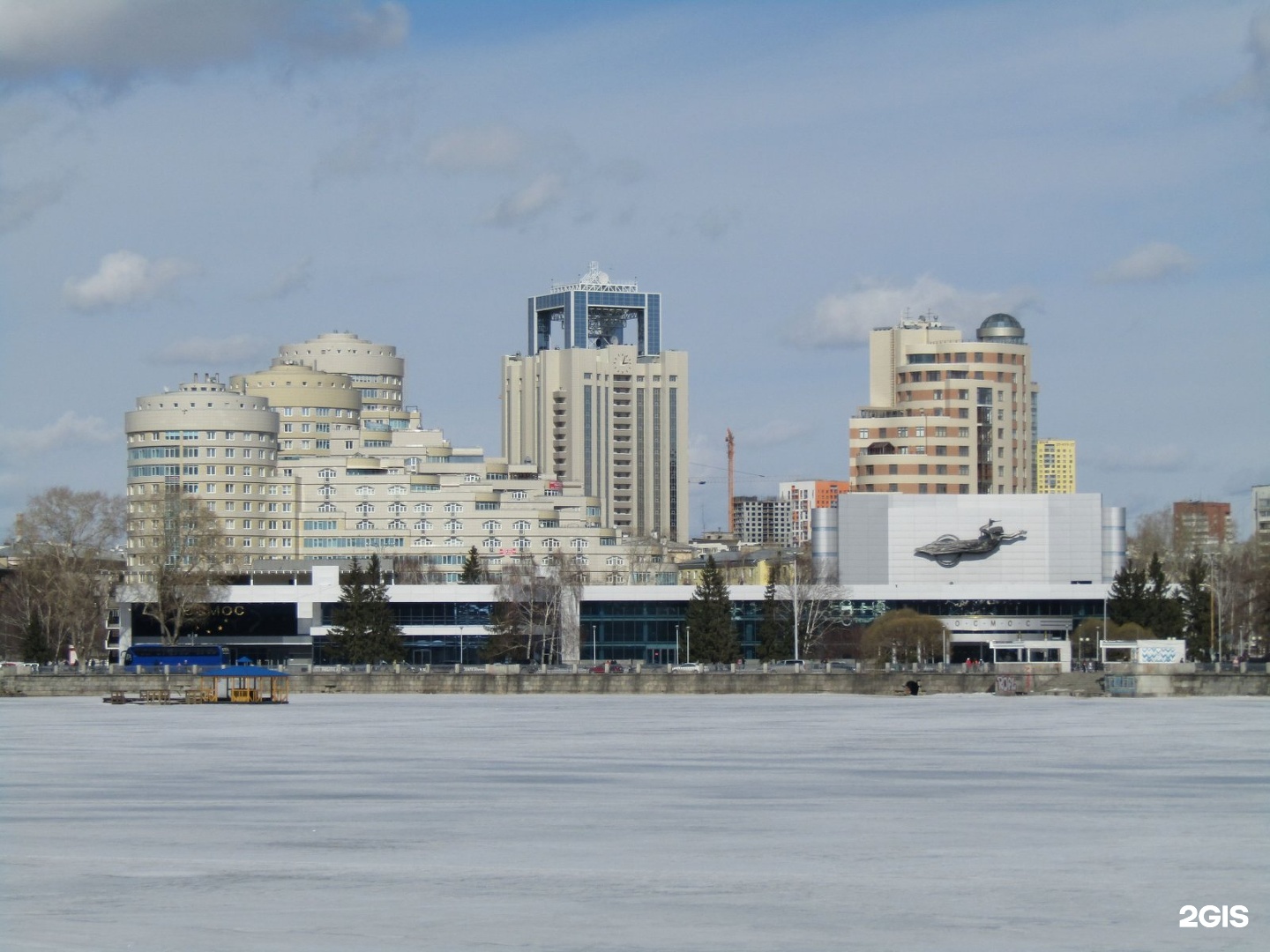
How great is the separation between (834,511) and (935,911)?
14157 cm

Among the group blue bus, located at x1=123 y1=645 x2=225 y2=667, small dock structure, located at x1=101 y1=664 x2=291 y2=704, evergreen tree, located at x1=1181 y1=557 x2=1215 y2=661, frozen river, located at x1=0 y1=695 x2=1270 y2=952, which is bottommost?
small dock structure, located at x1=101 y1=664 x2=291 y2=704

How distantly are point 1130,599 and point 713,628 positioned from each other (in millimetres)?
32841

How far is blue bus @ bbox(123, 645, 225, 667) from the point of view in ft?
477

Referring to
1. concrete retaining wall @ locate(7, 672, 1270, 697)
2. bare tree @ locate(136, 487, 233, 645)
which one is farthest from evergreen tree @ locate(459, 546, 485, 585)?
concrete retaining wall @ locate(7, 672, 1270, 697)

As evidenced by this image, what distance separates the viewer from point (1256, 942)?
90.3 ft

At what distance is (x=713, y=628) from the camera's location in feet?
490

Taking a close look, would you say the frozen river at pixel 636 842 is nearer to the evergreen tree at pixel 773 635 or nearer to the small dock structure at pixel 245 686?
the small dock structure at pixel 245 686

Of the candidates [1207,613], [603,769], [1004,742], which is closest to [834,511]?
Answer: [1207,613]

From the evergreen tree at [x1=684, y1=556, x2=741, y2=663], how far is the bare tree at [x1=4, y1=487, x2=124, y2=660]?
4733 centimetres

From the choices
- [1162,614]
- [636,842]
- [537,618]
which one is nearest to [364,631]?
[537,618]

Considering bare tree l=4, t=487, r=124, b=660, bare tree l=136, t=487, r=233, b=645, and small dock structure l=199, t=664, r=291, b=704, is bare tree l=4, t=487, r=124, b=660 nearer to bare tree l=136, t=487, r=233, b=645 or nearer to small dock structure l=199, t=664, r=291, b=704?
bare tree l=136, t=487, r=233, b=645

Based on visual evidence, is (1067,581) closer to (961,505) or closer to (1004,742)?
(961,505)

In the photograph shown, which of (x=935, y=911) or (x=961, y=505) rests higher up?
(x=961, y=505)

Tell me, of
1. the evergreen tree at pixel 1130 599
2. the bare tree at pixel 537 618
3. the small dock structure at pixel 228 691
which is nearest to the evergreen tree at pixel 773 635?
the bare tree at pixel 537 618
